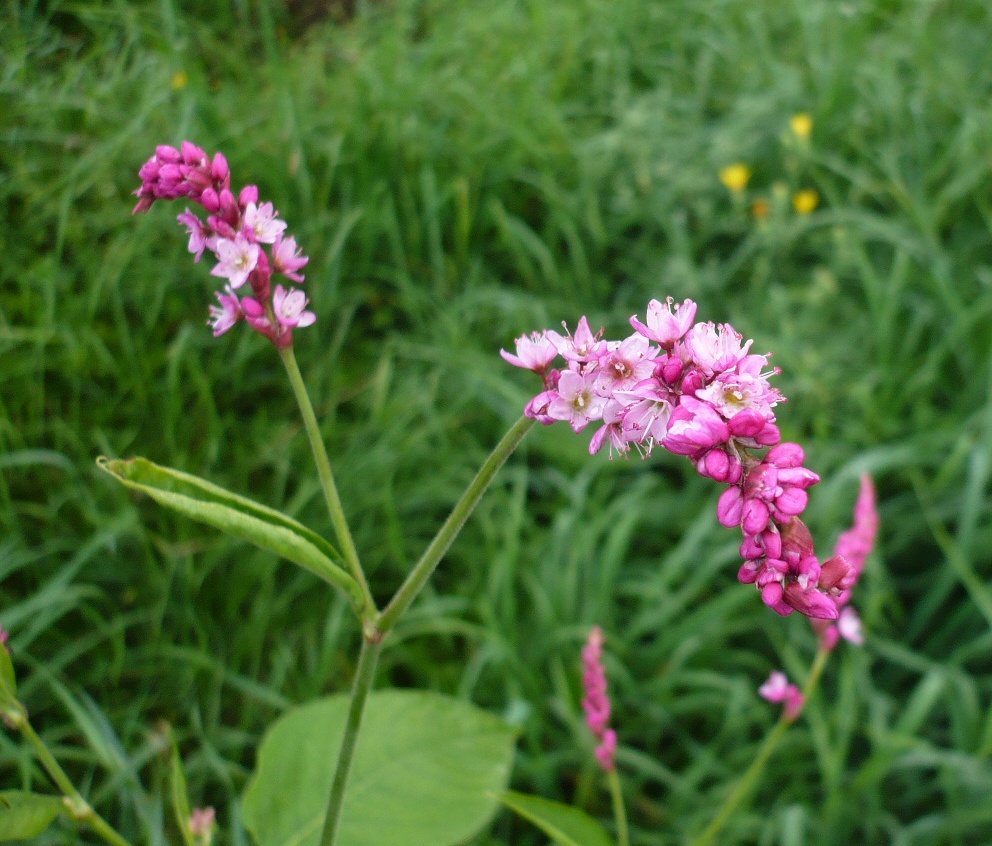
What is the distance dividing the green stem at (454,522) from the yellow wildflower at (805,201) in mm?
2725

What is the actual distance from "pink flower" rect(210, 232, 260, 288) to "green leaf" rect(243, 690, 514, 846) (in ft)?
2.71

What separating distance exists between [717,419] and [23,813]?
803mm

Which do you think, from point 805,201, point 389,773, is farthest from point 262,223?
point 805,201

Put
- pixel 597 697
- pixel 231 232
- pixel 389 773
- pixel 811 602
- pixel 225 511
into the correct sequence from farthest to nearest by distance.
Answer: pixel 389 773, pixel 597 697, pixel 231 232, pixel 225 511, pixel 811 602

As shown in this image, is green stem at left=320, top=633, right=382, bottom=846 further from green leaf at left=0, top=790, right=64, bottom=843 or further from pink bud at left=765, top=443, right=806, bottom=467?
pink bud at left=765, top=443, right=806, bottom=467

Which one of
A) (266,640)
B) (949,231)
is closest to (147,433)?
(266,640)

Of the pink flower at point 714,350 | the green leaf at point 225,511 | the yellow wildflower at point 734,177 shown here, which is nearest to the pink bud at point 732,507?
the pink flower at point 714,350

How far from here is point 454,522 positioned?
967 millimetres

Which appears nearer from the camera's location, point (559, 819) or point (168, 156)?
point (168, 156)

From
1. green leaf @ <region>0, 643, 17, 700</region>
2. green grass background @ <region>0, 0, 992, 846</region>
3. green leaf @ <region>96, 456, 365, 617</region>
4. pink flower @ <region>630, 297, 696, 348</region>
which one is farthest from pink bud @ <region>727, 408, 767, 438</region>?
green grass background @ <region>0, 0, 992, 846</region>

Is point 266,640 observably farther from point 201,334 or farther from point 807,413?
point 807,413

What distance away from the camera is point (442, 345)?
295 centimetres

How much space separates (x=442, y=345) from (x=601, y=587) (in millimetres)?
968

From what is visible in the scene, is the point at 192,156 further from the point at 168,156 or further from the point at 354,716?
the point at 354,716
